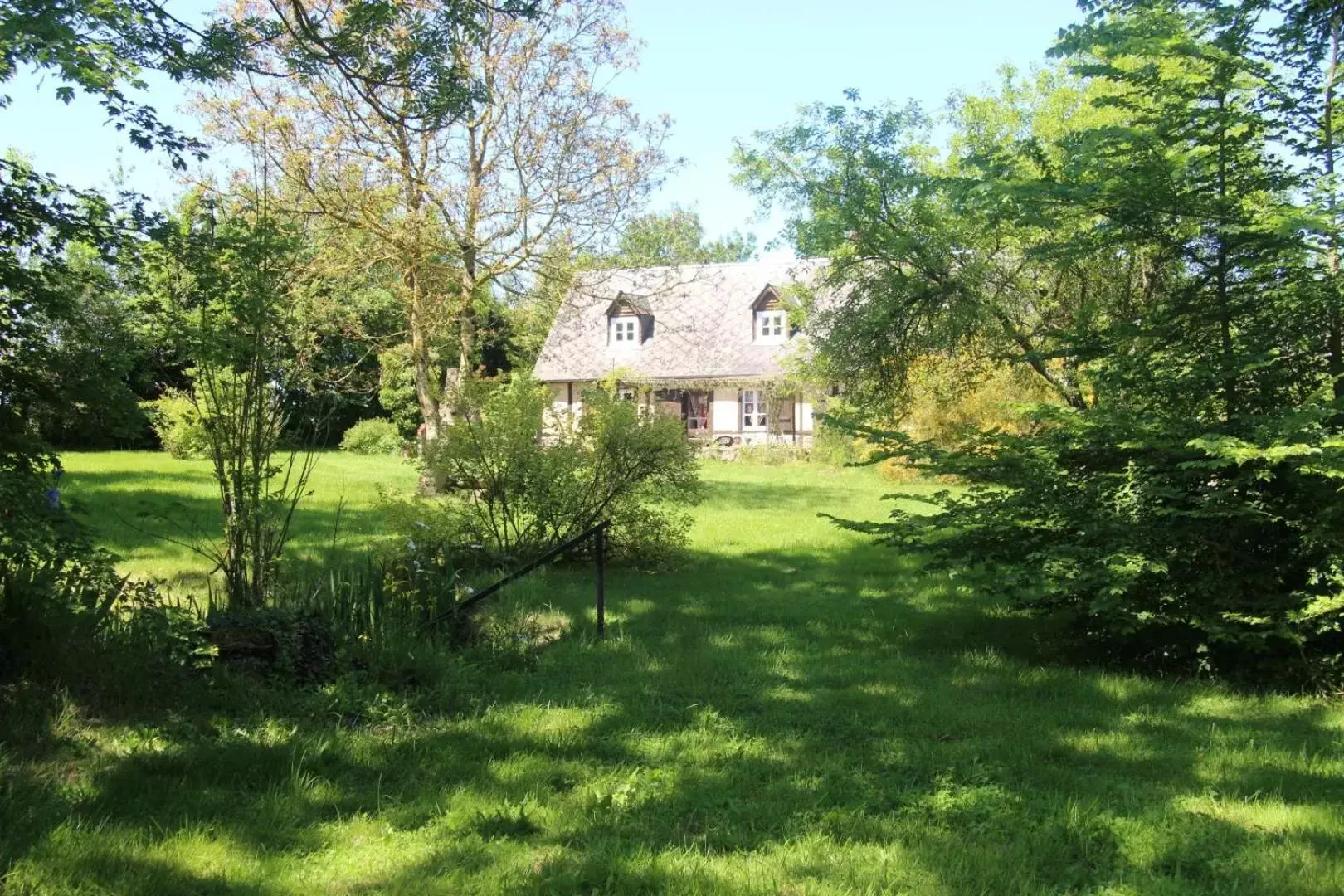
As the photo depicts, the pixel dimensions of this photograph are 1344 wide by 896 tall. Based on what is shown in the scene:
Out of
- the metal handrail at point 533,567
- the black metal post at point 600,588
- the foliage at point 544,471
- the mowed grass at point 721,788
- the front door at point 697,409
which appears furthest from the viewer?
the front door at point 697,409

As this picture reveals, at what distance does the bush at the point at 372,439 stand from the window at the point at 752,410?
11429 mm

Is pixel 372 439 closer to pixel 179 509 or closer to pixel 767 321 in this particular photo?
pixel 767 321

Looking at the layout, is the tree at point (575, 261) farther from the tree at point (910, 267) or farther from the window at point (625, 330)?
the window at point (625, 330)

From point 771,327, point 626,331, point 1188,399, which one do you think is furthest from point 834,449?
point 1188,399

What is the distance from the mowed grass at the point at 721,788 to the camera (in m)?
3.42

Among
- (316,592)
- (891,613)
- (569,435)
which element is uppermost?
(569,435)

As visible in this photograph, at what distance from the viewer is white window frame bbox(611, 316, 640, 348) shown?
3681 cm

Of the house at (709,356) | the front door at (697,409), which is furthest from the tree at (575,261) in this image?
the front door at (697,409)

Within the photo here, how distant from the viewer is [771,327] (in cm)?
3456

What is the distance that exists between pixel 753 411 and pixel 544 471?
24.8 metres

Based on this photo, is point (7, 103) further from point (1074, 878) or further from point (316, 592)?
point (1074, 878)

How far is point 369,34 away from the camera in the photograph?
6688 millimetres

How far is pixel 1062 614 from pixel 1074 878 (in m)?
5.12

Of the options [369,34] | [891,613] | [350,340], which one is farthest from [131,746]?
[350,340]
